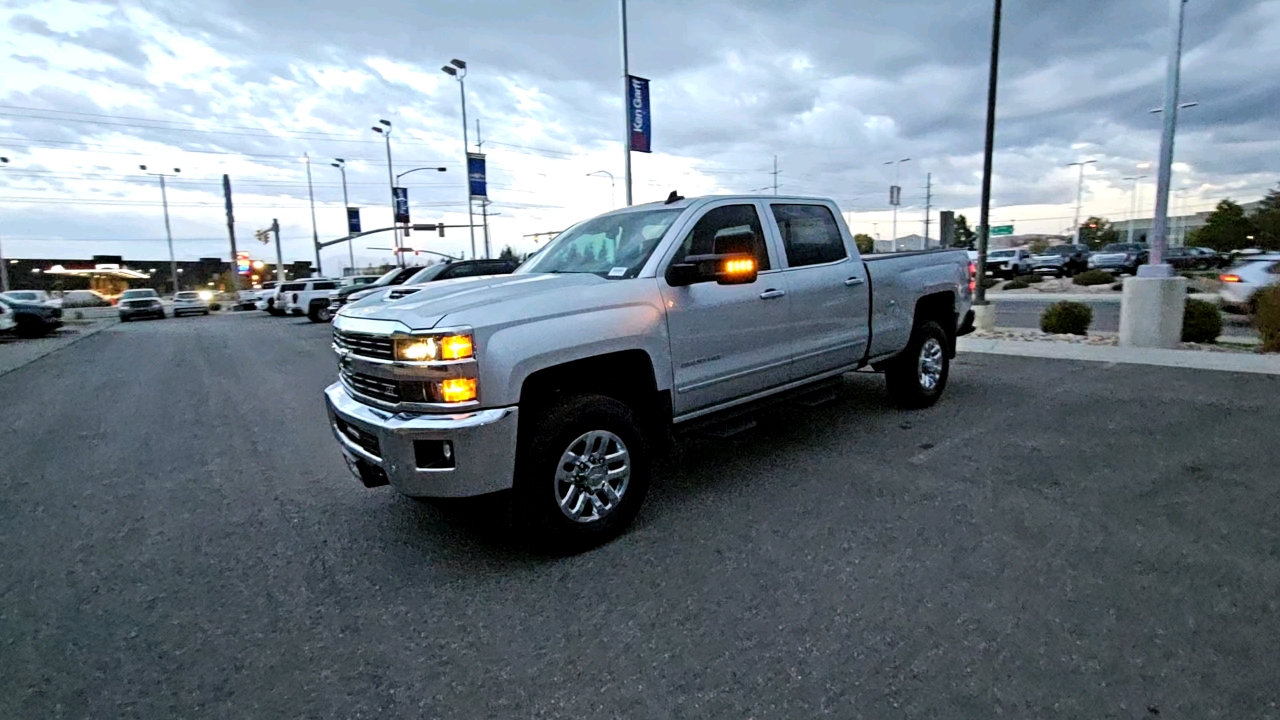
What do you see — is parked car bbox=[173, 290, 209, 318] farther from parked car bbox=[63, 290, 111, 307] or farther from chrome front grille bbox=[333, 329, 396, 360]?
chrome front grille bbox=[333, 329, 396, 360]

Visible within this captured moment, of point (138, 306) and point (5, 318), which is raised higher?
point (5, 318)

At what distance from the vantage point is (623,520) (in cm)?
388

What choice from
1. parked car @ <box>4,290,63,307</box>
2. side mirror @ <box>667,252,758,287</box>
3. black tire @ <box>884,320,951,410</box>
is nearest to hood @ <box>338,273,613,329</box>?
side mirror @ <box>667,252,758,287</box>

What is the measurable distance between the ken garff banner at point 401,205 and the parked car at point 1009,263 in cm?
3456

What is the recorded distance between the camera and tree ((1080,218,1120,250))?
9619 cm

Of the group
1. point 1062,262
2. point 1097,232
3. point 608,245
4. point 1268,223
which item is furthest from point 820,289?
point 1097,232

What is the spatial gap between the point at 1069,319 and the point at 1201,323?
1797 millimetres

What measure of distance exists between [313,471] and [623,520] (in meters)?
3.01

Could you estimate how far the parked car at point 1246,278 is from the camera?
12453mm

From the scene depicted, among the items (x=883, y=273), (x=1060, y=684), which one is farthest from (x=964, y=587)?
(x=883, y=273)

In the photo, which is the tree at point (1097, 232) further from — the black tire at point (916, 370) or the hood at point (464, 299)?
the hood at point (464, 299)

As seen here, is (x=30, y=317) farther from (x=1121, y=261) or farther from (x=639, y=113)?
(x=1121, y=261)

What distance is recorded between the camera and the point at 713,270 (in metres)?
4.06

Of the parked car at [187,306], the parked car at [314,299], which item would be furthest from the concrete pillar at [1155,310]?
the parked car at [187,306]
